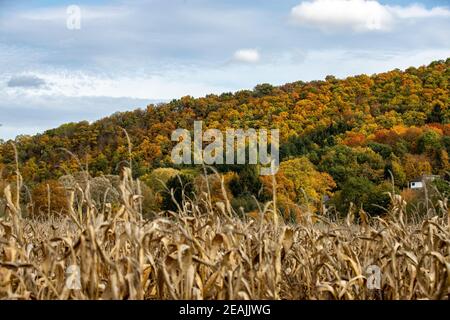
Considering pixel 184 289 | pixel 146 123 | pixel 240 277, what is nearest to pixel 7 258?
pixel 184 289

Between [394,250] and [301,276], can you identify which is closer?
[394,250]

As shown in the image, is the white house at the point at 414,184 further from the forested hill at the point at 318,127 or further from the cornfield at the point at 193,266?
the cornfield at the point at 193,266

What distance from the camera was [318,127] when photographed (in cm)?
6238

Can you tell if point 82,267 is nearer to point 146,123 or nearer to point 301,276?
point 301,276

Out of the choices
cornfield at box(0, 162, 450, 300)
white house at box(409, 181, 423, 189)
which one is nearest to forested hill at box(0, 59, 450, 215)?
white house at box(409, 181, 423, 189)

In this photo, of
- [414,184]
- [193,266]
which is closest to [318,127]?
[414,184]

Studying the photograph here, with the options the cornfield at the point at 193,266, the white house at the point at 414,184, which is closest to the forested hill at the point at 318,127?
the white house at the point at 414,184

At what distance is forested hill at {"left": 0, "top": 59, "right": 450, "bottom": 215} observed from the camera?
45500 mm

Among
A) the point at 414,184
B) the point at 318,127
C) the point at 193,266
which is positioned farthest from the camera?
the point at 318,127

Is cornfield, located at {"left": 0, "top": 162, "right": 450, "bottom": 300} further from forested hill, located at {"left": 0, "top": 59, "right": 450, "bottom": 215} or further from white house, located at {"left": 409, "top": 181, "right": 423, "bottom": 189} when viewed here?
white house, located at {"left": 409, "top": 181, "right": 423, "bottom": 189}

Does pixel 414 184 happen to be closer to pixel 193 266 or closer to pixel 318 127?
pixel 318 127

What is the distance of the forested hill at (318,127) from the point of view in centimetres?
4550
